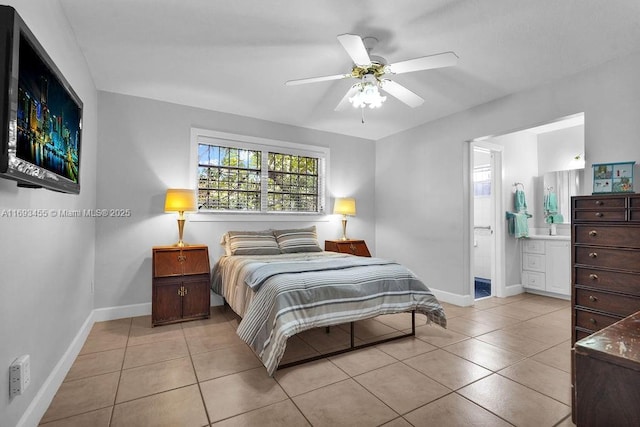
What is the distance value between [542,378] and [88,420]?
9.41 feet

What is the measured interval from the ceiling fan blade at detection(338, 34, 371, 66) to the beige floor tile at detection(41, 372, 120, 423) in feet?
8.58

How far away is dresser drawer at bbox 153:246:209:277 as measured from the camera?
3.30 metres

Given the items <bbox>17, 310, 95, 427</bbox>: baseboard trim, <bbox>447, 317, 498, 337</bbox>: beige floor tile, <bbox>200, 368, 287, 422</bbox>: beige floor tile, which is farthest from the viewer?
<bbox>447, 317, 498, 337</bbox>: beige floor tile

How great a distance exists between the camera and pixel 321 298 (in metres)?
2.47

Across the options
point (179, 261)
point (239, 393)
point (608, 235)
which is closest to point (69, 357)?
point (179, 261)

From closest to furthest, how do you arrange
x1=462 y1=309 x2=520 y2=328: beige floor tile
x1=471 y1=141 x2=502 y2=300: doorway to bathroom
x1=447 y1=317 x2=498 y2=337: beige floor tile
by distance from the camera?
x1=447 y1=317 x2=498 y2=337: beige floor tile
x1=462 y1=309 x2=520 y2=328: beige floor tile
x1=471 y1=141 x2=502 y2=300: doorway to bathroom

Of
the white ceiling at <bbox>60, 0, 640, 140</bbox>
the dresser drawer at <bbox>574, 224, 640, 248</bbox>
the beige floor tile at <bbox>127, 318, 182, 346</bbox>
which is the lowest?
the beige floor tile at <bbox>127, 318, 182, 346</bbox>

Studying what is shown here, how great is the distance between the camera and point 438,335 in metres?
3.03

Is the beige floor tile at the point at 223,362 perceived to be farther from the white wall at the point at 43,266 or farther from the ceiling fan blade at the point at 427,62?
the ceiling fan blade at the point at 427,62

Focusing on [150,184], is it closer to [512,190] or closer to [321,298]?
[321,298]

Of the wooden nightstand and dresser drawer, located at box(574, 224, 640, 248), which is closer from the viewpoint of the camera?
dresser drawer, located at box(574, 224, 640, 248)

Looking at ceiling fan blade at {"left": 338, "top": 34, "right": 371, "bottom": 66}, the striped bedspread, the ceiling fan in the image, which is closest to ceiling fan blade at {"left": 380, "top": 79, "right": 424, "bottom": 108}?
the ceiling fan

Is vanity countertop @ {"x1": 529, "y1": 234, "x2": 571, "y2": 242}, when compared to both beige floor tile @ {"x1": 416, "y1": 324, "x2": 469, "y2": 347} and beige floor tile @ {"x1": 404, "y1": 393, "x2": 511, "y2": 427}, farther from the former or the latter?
beige floor tile @ {"x1": 404, "y1": 393, "x2": 511, "y2": 427}

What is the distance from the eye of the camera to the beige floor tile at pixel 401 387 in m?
1.93
